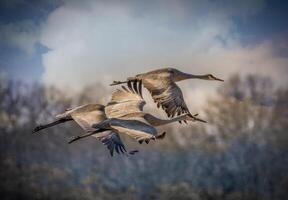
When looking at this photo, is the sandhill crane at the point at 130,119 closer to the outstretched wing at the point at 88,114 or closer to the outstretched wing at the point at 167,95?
the outstretched wing at the point at 88,114

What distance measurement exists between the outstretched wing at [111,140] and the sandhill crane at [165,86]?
5.42 feet

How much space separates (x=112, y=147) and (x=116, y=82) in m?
2.91

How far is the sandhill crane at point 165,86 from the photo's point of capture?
59.8 ft

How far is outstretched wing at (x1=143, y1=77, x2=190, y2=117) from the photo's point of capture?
18.1m

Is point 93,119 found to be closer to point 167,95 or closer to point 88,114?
point 88,114

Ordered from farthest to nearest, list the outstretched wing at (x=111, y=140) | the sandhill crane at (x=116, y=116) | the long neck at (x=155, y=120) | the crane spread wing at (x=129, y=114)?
the outstretched wing at (x=111, y=140), the long neck at (x=155, y=120), the sandhill crane at (x=116, y=116), the crane spread wing at (x=129, y=114)

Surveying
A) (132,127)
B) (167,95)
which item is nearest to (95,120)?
(167,95)

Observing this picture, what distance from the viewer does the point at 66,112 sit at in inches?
714

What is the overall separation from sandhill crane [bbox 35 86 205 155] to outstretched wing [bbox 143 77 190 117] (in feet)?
1.64

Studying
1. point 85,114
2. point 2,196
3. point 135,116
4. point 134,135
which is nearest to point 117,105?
point 85,114

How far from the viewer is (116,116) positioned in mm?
16703

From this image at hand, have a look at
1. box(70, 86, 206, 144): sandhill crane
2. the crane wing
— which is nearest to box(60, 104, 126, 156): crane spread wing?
box(70, 86, 206, 144): sandhill crane

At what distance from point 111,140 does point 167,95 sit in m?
2.31

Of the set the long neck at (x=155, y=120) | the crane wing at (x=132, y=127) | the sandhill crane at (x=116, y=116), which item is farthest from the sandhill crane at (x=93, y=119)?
Result: the long neck at (x=155, y=120)
